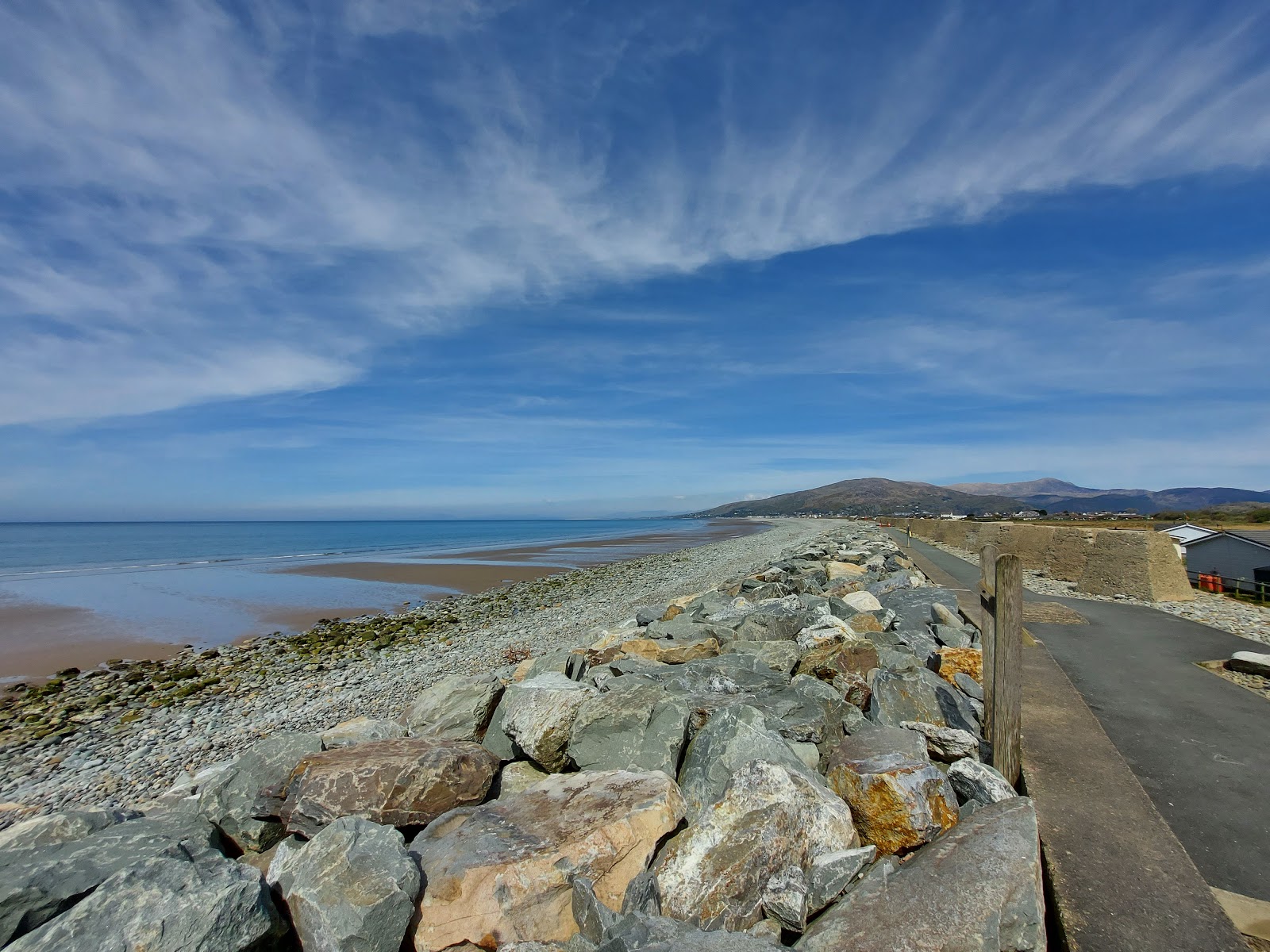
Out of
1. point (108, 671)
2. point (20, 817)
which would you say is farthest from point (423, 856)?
point (108, 671)

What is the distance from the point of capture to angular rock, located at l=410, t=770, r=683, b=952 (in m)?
2.90

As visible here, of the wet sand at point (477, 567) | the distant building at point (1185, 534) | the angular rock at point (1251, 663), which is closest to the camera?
the angular rock at point (1251, 663)

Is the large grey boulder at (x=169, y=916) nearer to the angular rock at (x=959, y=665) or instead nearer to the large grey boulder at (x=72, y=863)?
the large grey boulder at (x=72, y=863)

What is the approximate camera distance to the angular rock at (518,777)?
4.32m

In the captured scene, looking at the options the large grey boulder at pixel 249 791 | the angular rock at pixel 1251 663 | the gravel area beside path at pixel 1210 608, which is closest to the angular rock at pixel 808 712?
the large grey boulder at pixel 249 791

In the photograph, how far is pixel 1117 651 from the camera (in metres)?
7.37

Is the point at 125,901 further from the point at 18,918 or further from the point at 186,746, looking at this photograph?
the point at 186,746

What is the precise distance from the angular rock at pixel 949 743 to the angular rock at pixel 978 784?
0.32 meters

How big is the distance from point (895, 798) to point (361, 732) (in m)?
4.49

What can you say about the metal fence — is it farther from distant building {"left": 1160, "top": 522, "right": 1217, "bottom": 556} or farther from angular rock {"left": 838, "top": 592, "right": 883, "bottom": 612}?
angular rock {"left": 838, "top": 592, "right": 883, "bottom": 612}

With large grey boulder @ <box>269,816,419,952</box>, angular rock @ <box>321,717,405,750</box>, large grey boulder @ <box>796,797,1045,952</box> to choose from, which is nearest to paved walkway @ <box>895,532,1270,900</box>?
large grey boulder @ <box>796,797,1045,952</box>

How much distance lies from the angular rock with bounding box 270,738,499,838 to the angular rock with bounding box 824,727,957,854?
241 centimetres

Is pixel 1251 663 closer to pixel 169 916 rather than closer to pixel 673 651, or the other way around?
pixel 673 651

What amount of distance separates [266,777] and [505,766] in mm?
1687
